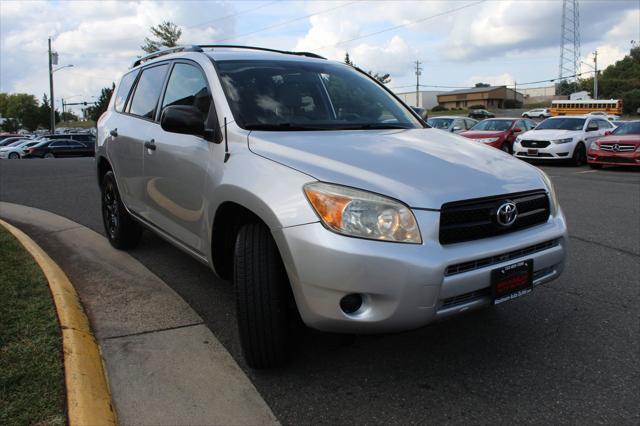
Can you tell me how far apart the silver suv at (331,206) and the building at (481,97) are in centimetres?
9815

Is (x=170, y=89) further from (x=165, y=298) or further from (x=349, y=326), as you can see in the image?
(x=349, y=326)

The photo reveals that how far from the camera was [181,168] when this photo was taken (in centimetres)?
358

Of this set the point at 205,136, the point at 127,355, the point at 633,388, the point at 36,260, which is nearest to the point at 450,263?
the point at 633,388

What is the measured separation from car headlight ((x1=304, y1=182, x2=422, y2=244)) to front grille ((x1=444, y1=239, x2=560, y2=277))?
0.22m

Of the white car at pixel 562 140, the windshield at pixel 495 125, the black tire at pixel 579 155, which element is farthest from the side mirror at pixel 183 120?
the windshield at pixel 495 125

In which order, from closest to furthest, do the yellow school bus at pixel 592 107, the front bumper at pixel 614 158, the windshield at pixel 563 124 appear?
the front bumper at pixel 614 158, the windshield at pixel 563 124, the yellow school bus at pixel 592 107

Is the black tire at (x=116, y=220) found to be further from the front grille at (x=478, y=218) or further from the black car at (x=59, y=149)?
the black car at (x=59, y=149)

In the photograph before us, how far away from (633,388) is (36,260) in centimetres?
451

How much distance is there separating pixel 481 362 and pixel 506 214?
92 centimetres

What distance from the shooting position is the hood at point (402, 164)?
2562 millimetres

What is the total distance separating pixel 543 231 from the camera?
295 cm

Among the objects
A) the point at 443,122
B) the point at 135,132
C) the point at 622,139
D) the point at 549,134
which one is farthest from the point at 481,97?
the point at 135,132

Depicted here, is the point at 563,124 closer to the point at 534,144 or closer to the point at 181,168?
the point at 534,144

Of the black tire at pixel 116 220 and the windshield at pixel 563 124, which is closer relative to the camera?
the black tire at pixel 116 220
